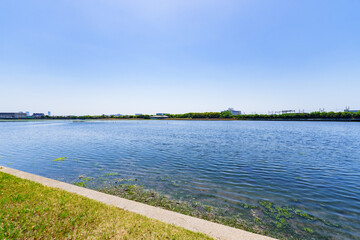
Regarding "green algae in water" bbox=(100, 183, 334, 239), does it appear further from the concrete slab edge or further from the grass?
the grass

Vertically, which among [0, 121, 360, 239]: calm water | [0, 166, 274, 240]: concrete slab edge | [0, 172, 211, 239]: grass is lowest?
[0, 121, 360, 239]: calm water

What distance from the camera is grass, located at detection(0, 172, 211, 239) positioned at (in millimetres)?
5266

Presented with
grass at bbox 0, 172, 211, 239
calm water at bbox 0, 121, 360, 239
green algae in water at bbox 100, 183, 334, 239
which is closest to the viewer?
grass at bbox 0, 172, 211, 239

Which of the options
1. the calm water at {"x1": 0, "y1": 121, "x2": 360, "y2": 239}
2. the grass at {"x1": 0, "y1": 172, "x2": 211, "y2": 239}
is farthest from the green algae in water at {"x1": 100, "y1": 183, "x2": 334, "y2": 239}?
the grass at {"x1": 0, "y1": 172, "x2": 211, "y2": 239}

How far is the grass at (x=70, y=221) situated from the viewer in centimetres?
527

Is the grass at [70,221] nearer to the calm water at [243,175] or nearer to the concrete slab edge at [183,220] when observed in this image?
the concrete slab edge at [183,220]

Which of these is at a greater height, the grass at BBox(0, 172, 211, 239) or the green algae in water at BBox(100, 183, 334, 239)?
the grass at BBox(0, 172, 211, 239)

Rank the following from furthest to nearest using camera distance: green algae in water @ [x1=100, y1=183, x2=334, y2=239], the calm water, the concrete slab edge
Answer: the calm water < green algae in water @ [x1=100, y1=183, x2=334, y2=239] < the concrete slab edge

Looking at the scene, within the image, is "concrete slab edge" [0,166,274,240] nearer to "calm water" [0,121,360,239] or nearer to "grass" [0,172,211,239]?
"grass" [0,172,211,239]

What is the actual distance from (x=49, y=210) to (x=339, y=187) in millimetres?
16790

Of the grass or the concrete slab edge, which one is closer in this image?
the grass

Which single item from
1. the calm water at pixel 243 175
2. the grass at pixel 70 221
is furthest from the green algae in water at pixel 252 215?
the grass at pixel 70 221

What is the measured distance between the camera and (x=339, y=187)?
11523mm

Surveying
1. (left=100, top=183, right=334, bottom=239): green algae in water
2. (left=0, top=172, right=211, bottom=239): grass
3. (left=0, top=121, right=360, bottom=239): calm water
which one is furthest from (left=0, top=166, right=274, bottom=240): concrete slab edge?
(left=0, top=121, right=360, bottom=239): calm water
